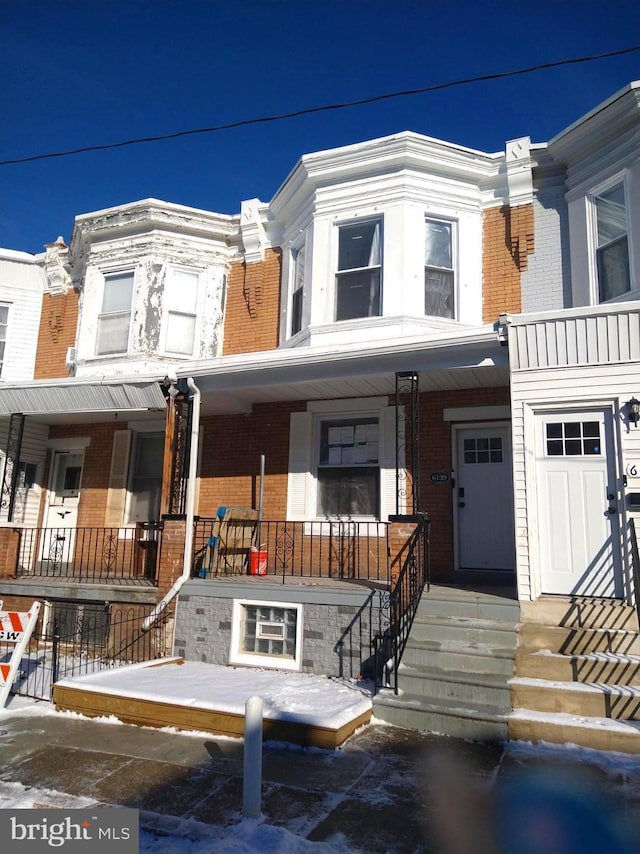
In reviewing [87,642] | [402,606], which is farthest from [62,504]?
[402,606]

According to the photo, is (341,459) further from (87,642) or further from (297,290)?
(87,642)

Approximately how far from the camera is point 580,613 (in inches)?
259

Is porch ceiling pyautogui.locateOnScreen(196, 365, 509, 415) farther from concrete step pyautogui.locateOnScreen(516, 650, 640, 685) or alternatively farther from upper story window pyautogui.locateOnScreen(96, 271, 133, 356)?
concrete step pyautogui.locateOnScreen(516, 650, 640, 685)

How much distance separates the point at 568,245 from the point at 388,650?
6959 mm

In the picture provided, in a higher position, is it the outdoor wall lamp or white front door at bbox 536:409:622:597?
the outdoor wall lamp

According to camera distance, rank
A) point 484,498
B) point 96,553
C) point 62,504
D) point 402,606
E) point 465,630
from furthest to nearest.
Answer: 1. point 62,504
2. point 96,553
3. point 484,498
4. point 402,606
5. point 465,630

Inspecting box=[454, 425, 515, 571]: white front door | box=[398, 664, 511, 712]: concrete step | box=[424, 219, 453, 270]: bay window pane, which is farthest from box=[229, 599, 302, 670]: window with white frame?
box=[424, 219, 453, 270]: bay window pane

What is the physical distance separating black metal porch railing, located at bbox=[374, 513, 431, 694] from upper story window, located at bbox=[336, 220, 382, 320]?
4.06 m

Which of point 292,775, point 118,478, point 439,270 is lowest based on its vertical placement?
point 292,775

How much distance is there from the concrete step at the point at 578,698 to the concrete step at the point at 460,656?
312 mm

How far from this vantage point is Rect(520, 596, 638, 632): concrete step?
6430mm

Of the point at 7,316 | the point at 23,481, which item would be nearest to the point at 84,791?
the point at 23,481

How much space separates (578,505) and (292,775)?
435 cm

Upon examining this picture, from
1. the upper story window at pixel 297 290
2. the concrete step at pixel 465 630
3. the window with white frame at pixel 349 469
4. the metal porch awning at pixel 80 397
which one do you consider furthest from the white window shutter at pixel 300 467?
the concrete step at pixel 465 630
